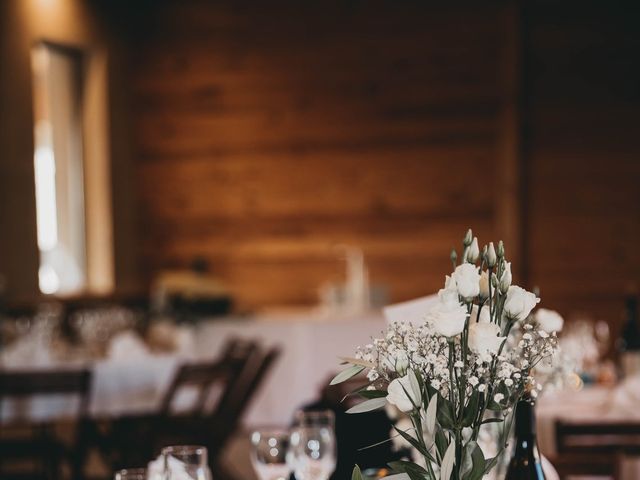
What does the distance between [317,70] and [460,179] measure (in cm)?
157

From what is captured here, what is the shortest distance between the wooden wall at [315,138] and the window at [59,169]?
0.61 m

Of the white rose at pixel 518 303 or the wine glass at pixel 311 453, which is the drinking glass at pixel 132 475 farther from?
the white rose at pixel 518 303

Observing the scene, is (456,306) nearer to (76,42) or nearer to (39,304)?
(39,304)

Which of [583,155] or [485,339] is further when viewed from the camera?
[583,155]

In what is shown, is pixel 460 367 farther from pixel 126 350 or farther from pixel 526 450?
pixel 126 350

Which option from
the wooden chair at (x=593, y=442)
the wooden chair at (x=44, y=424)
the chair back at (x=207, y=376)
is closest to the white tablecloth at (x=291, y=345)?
the chair back at (x=207, y=376)

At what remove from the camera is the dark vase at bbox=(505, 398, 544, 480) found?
1.70 m

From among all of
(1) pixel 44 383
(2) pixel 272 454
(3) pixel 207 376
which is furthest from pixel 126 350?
(2) pixel 272 454

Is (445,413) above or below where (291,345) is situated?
above

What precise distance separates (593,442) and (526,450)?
1225mm

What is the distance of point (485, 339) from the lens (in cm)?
129

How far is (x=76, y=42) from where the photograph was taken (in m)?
8.64

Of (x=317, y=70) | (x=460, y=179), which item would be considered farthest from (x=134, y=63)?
(x=460, y=179)

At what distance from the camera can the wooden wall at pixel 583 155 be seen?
7.82 m
